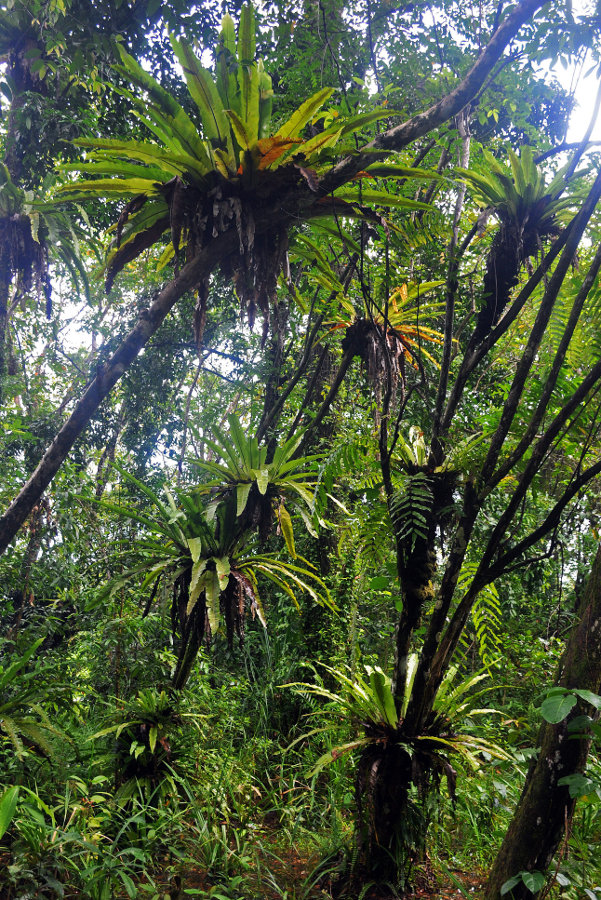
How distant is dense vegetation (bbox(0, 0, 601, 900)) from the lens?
1.79 meters

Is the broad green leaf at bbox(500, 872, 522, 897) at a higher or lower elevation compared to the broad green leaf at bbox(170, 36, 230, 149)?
lower

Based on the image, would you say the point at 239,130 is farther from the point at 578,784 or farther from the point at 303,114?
the point at 578,784

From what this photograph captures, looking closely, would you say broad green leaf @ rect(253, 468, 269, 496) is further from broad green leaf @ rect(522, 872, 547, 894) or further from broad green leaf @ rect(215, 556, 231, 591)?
broad green leaf @ rect(522, 872, 547, 894)

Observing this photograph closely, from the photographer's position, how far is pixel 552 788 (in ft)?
4.80

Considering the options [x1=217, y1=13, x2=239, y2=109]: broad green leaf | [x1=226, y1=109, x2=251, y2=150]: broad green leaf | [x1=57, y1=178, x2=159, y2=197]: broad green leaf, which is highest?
[x1=217, y1=13, x2=239, y2=109]: broad green leaf

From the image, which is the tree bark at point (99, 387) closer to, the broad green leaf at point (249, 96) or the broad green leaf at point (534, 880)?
the broad green leaf at point (249, 96)

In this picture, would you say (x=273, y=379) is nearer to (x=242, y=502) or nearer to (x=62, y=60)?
(x=242, y=502)

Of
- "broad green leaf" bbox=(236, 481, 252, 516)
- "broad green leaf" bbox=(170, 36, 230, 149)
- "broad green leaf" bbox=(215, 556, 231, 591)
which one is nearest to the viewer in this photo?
"broad green leaf" bbox=(170, 36, 230, 149)

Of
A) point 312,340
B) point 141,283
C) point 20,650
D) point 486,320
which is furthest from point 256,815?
point 141,283

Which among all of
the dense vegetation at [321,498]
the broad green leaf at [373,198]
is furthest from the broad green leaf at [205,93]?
the broad green leaf at [373,198]

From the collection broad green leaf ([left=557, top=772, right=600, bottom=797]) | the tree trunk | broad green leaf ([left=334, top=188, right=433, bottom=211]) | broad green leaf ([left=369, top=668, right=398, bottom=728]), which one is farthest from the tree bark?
broad green leaf ([left=557, top=772, right=600, bottom=797])

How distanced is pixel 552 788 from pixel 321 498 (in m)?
1.64

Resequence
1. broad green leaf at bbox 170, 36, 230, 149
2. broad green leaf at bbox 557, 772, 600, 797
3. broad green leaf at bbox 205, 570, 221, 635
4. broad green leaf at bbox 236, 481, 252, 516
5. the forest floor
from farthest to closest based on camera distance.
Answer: broad green leaf at bbox 236, 481, 252, 516, broad green leaf at bbox 205, 570, 221, 635, the forest floor, broad green leaf at bbox 170, 36, 230, 149, broad green leaf at bbox 557, 772, 600, 797

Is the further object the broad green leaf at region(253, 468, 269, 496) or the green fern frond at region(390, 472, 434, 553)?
the broad green leaf at region(253, 468, 269, 496)
